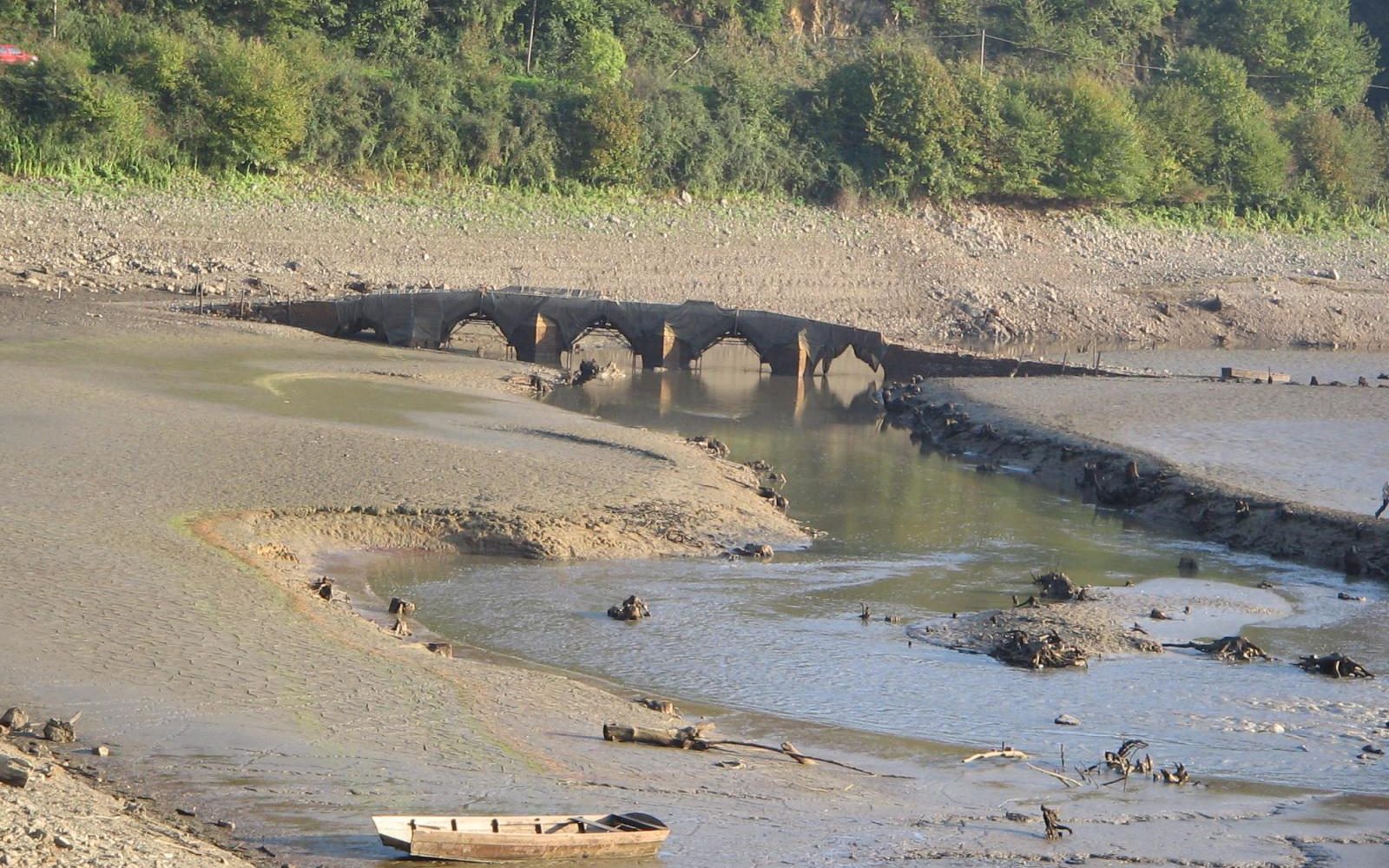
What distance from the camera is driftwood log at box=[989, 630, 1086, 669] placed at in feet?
49.3

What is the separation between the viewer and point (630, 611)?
15.7 m

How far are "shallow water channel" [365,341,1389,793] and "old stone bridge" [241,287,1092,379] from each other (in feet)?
44.2

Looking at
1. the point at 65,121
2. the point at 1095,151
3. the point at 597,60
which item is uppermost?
the point at 597,60

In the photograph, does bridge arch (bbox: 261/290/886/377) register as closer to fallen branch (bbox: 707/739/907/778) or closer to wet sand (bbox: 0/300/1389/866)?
wet sand (bbox: 0/300/1389/866)

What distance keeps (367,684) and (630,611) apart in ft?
13.3

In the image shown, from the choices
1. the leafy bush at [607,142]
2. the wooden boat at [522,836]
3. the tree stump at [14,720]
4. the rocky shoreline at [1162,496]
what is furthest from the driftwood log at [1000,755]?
the leafy bush at [607,142]

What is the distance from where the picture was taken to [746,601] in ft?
55.2

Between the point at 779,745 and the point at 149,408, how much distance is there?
12.9m

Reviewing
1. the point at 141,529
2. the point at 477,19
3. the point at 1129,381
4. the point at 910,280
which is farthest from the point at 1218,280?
the point at 141,529

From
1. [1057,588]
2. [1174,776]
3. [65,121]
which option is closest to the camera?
[1174,776]

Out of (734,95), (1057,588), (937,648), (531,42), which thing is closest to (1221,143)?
(734,95)

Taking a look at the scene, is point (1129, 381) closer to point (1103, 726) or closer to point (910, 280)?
point (910, 280)

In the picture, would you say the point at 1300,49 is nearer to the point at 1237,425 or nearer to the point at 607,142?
the point at 607,142

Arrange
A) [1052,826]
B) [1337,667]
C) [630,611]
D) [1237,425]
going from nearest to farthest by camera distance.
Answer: [1052,826]
[1337,667]
[630,611]
[1237,425]
